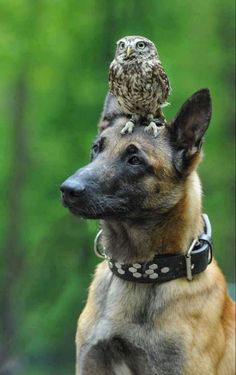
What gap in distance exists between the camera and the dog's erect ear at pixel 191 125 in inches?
124

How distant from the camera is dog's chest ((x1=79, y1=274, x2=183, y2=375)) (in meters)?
3.17

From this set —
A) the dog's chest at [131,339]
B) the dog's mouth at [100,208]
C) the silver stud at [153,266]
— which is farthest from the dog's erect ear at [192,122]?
the dog's chest at [131,339]

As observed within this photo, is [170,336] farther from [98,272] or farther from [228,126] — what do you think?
[228,126]

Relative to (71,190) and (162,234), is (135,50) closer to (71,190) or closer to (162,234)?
(71,190)

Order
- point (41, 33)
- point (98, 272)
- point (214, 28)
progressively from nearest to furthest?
point (98, 272) < point (41, 33) < point (214, 28)

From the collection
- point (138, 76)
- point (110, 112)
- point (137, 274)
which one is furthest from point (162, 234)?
point (138, 76)

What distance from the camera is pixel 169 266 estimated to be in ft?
10.5

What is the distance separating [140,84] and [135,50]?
0.12 meters

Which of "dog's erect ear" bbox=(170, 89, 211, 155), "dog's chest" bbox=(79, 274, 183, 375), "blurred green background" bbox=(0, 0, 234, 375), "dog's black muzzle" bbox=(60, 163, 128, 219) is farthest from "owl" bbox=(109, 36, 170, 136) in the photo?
"blurred green background" bbox=(0, 0, 234, 375)

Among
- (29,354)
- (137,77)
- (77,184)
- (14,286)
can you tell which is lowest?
(29,354)

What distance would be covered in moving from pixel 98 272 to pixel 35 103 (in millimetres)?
1575

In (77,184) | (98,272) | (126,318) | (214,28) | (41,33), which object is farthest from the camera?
(214,28)

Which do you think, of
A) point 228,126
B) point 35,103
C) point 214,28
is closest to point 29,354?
point 35,103

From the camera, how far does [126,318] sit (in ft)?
10.6
